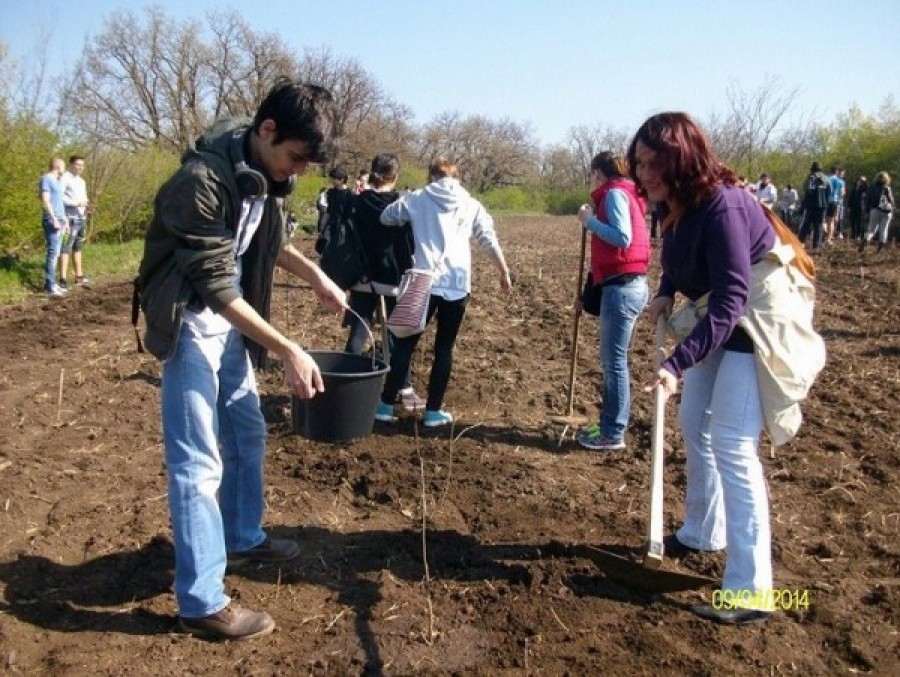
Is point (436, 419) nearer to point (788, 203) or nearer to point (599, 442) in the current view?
point (599, 442)

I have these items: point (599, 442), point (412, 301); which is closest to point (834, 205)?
point (599, 442)

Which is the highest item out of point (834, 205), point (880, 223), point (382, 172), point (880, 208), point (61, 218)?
point (834, 205)

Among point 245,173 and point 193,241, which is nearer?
point 193,241

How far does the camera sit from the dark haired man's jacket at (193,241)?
97.4 inches

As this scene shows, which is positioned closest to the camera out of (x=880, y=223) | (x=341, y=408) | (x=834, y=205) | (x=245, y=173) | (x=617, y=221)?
(x=245, y=173)

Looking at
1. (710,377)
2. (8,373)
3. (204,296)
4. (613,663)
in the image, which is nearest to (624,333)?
(710,377)

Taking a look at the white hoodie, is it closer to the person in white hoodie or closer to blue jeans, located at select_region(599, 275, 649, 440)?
the person in white hoodie

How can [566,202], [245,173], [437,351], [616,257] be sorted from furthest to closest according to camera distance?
[566,202] < [437,351] < [616,257] < [245,173]

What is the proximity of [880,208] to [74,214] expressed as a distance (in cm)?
1574

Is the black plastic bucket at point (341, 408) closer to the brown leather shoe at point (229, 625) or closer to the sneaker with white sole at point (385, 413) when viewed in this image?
the brown leather shoe at point (229, 625)

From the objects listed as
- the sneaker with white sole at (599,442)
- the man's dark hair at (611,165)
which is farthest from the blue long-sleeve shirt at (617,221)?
the sneaker with white sole at (599,442)

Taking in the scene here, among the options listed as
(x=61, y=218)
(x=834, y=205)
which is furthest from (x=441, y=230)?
(x=834, y=205)

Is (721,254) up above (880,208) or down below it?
below

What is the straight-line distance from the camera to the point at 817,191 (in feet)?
57.0
